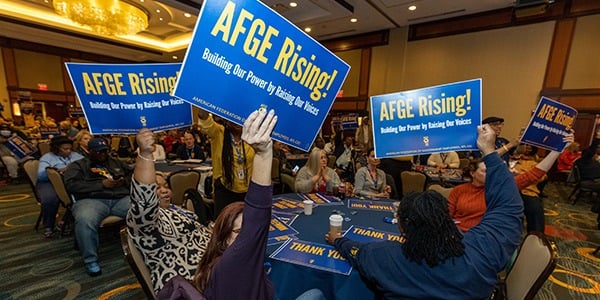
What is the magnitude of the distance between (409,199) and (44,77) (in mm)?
17997

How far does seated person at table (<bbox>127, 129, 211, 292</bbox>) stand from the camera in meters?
1.40

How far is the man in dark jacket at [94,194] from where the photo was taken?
2977 millimetres

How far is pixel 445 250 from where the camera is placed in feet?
4.05

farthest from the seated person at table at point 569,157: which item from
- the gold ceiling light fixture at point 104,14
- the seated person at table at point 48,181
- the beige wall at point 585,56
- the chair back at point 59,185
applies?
the gold ceiling light fixture at point 104,14

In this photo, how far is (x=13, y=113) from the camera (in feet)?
38.7

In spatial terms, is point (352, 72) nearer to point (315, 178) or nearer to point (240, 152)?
point (315, 178)

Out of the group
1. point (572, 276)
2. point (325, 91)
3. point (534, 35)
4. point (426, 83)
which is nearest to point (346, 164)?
point (572, 276)

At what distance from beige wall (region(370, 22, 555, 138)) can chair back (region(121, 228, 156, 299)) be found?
1014 cm

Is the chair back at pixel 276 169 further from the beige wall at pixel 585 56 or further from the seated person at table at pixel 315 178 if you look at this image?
the beige wall at pixel 585 56

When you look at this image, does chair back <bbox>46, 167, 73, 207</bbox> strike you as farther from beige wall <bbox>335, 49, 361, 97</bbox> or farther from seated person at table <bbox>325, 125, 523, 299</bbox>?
beige wall <bbox>335, 49, 361, 97</bbox>

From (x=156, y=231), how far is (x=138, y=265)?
202 millimetres

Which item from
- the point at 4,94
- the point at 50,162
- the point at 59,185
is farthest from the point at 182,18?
the point at 4,94

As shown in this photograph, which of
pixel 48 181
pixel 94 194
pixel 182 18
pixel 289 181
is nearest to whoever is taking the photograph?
pixel 94 194

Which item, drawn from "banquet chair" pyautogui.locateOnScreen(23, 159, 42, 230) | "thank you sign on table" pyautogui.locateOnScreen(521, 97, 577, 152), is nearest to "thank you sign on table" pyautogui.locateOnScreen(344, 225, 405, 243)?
"thank you sign on table" pyautogui.locateOnScreen(521, 97, 577, 152)
